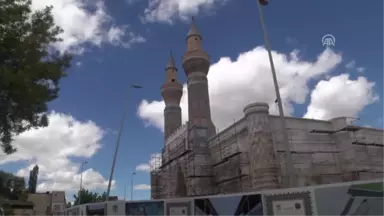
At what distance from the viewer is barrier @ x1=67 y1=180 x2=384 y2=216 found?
8.18 metres

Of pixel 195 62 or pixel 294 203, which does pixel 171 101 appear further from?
pixel 294 203

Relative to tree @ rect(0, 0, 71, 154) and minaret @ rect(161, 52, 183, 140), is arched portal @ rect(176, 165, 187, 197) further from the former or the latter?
tree @ rect(0, 0, 71, 154)

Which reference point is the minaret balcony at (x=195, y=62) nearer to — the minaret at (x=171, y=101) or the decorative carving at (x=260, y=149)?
the minaret at (x=171, y=101)

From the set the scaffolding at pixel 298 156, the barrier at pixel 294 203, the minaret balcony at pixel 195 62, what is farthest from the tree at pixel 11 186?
the barrier at pixel 294 203

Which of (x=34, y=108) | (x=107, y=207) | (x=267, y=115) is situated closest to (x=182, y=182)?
(x=267, y=115)

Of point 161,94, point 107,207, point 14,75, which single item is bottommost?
point 107,207

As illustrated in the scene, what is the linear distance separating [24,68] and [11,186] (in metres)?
42.0

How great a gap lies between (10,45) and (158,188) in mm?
34672

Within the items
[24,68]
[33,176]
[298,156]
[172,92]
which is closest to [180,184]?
[298,156]

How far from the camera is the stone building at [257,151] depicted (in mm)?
25234

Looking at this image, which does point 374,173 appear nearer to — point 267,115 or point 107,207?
point 267,115

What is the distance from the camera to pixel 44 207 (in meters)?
60.7

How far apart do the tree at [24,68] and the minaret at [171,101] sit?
31.1m

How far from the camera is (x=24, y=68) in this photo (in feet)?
38.1
